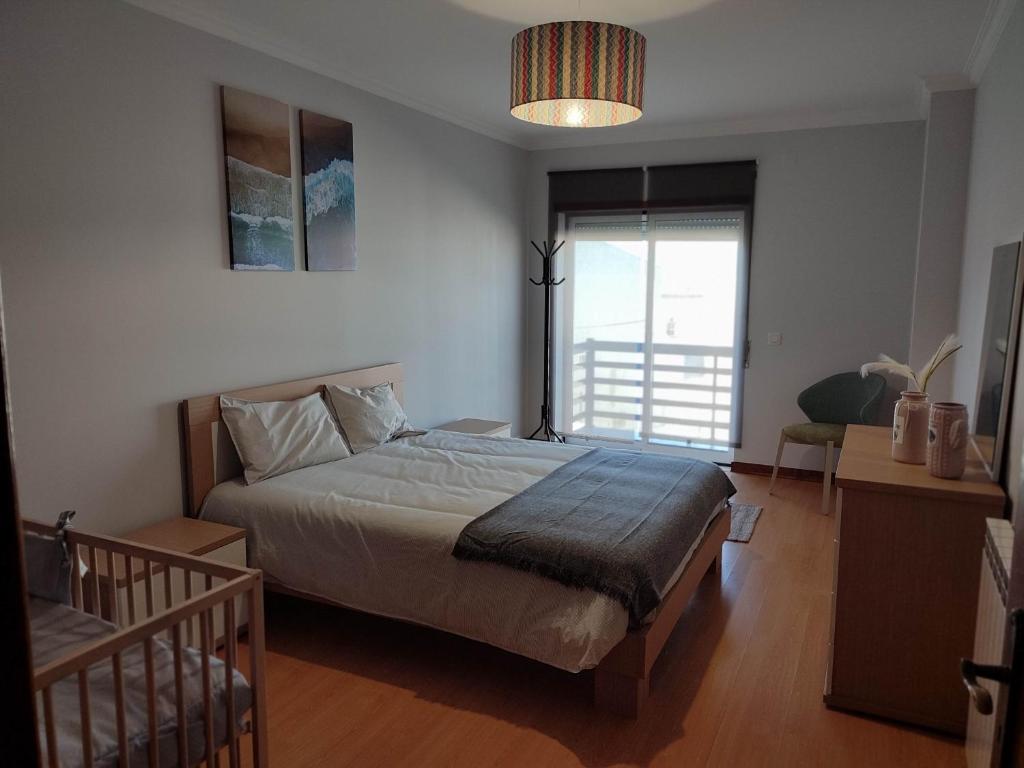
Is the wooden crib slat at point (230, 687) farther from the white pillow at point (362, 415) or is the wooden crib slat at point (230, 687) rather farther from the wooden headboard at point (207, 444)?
the white pillow at point (362, 415)

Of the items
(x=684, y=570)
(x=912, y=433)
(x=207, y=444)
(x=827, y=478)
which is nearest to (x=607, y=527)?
(x=684, y=570)

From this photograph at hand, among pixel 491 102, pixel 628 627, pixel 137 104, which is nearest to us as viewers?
pixel 628 627

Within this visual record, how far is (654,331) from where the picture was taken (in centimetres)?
599

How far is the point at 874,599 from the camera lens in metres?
2.52

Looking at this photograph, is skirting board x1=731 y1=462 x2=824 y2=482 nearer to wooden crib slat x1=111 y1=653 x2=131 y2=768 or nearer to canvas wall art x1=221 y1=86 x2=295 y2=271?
canvas wall art x1=221 y1=86 x2=295 y2=271

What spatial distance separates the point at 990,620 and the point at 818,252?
3944 millimetres

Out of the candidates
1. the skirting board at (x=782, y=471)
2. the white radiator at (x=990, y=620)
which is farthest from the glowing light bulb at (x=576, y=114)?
the skirting board at (x=782, y=471)

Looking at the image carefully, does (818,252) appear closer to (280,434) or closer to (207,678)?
(280,434)

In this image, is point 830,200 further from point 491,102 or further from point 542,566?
point 542,566

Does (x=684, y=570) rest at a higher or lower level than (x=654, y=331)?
lower

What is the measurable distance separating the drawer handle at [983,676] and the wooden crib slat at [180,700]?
1588 millimetres

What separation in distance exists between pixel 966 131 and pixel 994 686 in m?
3.66

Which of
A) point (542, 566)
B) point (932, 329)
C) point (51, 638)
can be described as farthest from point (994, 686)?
point (932, 329)

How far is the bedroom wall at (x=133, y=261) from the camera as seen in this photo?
8.82ft
